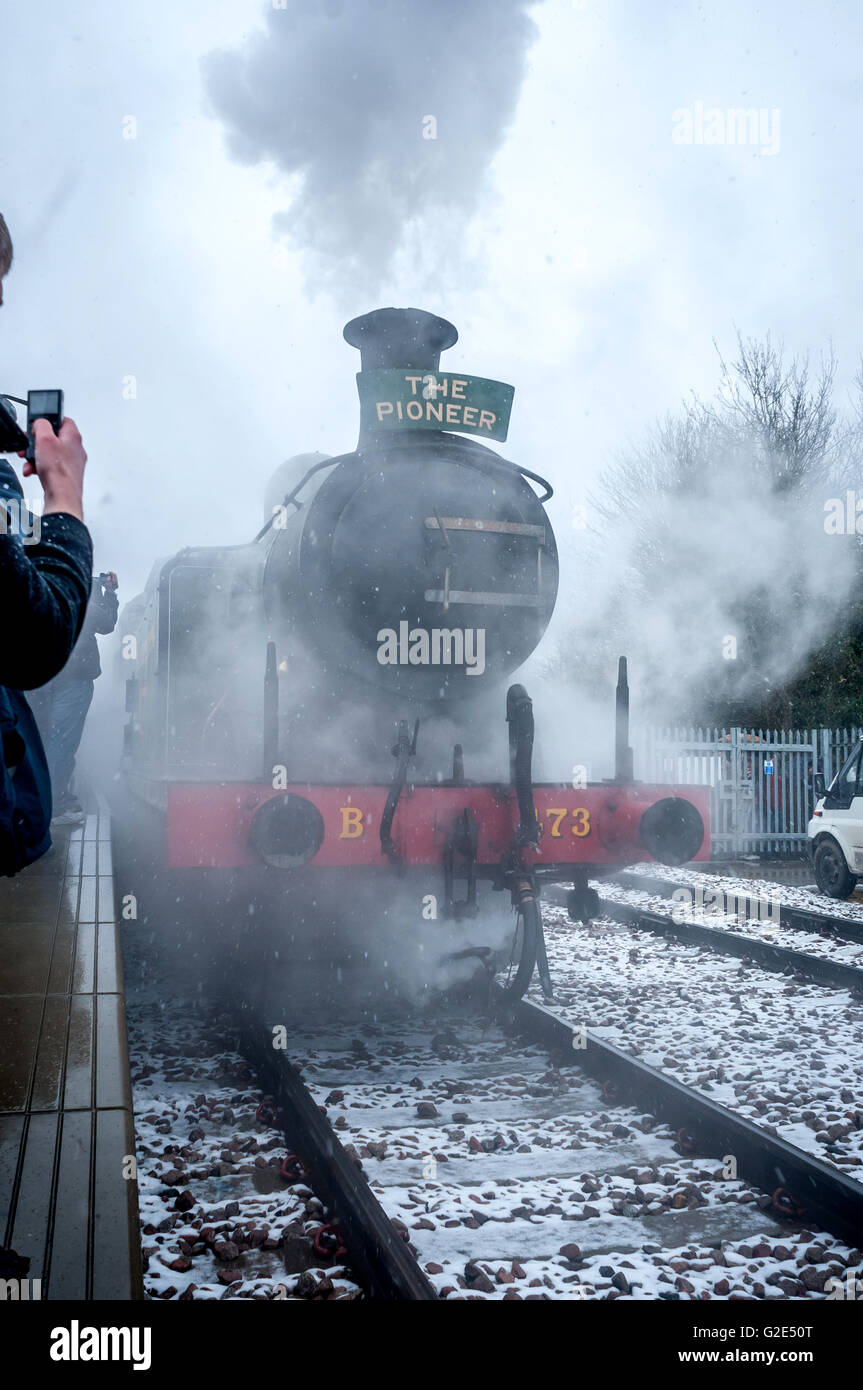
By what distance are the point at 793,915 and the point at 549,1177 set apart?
509 centimetres

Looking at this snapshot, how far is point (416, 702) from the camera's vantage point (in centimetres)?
451

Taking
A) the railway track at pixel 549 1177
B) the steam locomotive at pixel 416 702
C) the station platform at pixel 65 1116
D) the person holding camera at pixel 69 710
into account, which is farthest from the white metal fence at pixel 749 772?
the station platform at pixel 65 1116

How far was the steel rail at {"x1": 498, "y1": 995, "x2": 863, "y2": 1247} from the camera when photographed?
2580 millimetres

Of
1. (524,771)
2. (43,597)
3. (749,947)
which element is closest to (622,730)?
(524,771)

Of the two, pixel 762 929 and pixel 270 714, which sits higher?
pixel 270 714

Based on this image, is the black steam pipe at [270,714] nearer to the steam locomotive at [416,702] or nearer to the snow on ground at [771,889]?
the steam locomotive at [416,702]

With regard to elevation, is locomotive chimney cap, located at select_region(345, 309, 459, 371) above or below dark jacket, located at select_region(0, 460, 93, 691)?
above

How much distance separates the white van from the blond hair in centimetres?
790

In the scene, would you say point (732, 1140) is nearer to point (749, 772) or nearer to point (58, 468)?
point (58, 468)

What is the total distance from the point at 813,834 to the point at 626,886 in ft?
6.08

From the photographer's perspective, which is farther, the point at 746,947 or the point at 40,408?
the point at 746,947

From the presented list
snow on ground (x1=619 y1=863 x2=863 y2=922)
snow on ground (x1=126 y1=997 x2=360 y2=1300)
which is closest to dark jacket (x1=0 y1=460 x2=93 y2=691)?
snow on ground (x1=126 y1=997 x2=360 y2=1300)

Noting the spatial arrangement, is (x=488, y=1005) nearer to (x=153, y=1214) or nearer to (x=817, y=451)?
(x=153, y=1214)

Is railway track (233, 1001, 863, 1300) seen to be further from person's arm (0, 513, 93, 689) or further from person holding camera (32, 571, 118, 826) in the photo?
person holding camera (32, 571, 118, 826)
